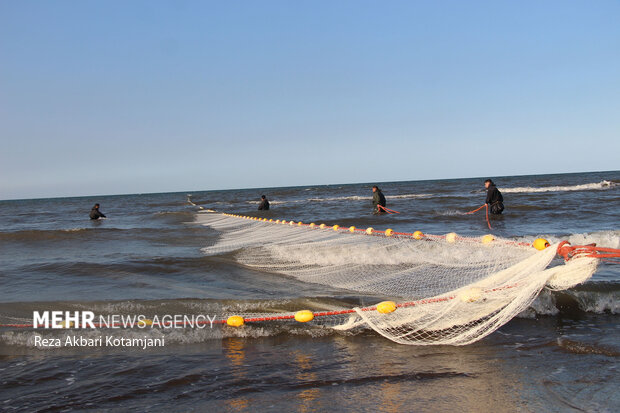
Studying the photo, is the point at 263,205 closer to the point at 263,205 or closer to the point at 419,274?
the point at 263,205

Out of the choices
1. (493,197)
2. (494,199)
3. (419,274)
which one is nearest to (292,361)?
(419,274)

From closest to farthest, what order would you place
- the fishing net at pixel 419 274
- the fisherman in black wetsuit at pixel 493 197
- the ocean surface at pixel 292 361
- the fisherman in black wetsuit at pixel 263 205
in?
the ocean surface at pixel 292 361
the fishing net at pixel 419 274
the fisherman in black wetsuit at pixel 493 197
the fisherman in black wetsuit at pixel 263 205

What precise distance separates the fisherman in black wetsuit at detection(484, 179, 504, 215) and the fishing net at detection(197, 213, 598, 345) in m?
7.37

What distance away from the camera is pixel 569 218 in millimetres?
14039

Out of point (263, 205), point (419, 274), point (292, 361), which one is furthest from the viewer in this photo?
point (263, 205)

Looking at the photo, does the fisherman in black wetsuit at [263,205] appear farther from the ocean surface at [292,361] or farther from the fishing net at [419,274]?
the ocean surface at [292,361]

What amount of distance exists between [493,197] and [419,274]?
1034 cm

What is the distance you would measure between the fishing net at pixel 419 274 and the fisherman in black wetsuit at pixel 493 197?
24.2 ft

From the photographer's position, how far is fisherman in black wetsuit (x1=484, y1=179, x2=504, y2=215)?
1415 centimetres

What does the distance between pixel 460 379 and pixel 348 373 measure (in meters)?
0.69

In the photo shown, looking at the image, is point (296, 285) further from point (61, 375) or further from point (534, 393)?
point (534, 393)

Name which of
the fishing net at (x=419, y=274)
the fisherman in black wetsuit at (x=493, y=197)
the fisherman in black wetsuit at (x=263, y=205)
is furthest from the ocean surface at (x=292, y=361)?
the fisherman in black wetsuit at (x=263, y=205)

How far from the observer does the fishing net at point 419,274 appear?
→ 3.06 metres

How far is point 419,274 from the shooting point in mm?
5066
